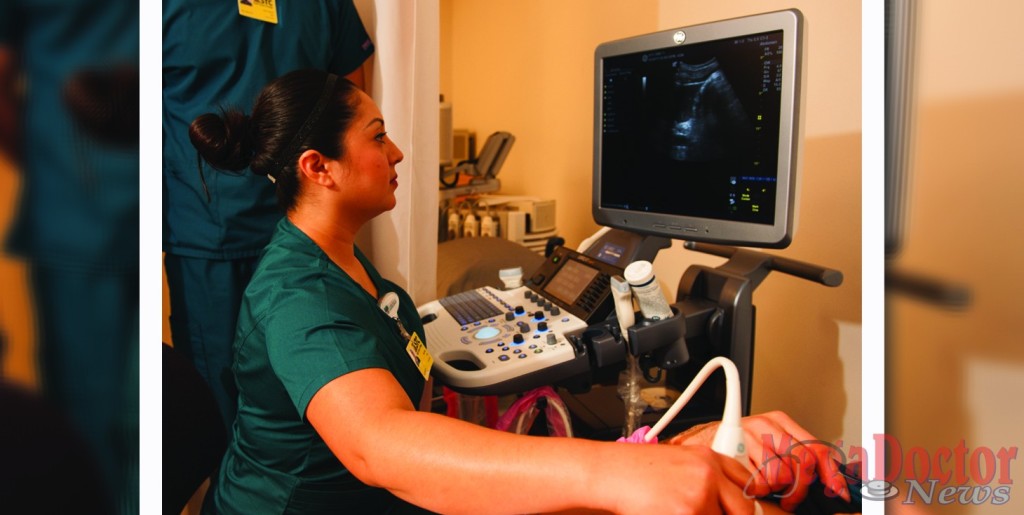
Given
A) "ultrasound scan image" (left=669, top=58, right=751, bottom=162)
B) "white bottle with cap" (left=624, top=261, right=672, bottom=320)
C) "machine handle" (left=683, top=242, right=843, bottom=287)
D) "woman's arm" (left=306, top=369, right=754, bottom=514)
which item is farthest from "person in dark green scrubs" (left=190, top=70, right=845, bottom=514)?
"ultrasound scan image" (left=669, top=58, right=751, bottom=162)

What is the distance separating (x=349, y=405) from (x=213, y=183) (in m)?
0.62

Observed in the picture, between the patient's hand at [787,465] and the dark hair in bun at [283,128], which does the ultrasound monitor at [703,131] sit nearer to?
the patient's hand at [787,465]

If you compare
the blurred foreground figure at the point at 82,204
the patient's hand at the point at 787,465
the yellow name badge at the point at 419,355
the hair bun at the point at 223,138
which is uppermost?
the hair bun at the point at 223,138

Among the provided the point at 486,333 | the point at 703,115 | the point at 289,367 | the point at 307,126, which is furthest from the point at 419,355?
the point at 703,115

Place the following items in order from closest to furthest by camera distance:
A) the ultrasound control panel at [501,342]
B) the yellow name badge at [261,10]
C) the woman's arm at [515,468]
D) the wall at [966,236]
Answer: the wall at [966,236] → the woman's arm at [515,468] → the ultrasound control panel at [501,342] → the yellow name badge at [261,10]

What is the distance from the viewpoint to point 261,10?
114 cm

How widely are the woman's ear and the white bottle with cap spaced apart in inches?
20.0

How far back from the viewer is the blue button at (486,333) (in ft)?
3.64

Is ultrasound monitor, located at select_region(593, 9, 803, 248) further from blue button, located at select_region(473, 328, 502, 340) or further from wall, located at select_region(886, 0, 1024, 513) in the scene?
wall, located at select_region(886, 0, 1024, 513)

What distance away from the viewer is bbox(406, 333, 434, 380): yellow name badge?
95 cm

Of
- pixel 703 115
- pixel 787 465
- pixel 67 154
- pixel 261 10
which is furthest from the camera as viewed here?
pixel 261 10

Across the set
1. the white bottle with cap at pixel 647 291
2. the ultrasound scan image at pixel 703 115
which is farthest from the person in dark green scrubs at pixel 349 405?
the ultrasound scan image at pixel 703 115

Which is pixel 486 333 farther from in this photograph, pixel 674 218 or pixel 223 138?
pixel 223 138

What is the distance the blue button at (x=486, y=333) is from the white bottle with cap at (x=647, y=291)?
0.28 meters
